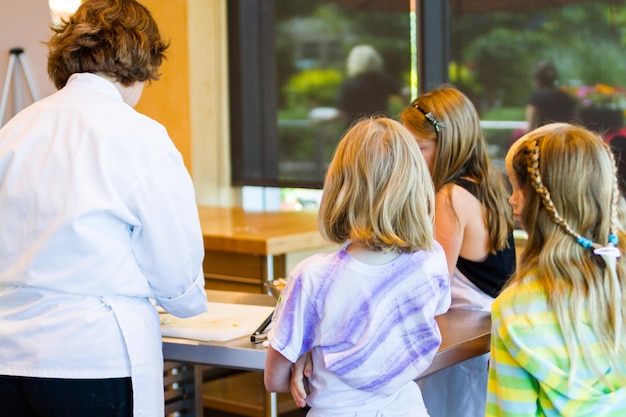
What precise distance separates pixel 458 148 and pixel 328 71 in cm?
218

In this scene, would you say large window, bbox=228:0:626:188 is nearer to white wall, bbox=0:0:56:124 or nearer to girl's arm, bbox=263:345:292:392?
white wall, bbox=0:0:56:124

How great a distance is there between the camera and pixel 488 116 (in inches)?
149

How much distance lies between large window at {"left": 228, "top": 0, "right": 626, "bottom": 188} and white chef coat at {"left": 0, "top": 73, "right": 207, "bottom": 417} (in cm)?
224

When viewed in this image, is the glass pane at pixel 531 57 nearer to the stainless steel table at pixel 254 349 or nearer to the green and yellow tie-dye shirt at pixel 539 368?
the stainless steel table at pixel 254 349

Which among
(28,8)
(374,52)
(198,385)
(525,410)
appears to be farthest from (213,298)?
(374,52)

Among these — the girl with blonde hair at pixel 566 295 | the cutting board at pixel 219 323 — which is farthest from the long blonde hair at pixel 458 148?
the girl with blonde hair at pixel 566 295

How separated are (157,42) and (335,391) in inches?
30.8

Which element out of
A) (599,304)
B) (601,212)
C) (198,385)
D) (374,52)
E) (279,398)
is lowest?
(279,398)

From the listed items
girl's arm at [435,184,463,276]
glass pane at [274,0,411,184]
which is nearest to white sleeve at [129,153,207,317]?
girl's arm at [435,184,463,276]

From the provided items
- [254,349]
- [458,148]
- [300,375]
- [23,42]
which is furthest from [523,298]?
[23,42]

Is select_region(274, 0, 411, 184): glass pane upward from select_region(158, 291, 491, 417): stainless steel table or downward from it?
upward

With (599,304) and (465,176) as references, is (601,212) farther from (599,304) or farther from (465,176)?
(465,176)

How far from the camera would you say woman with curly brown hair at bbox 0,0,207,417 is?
1635 millimetres

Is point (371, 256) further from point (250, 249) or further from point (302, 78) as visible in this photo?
point (302, 78)
